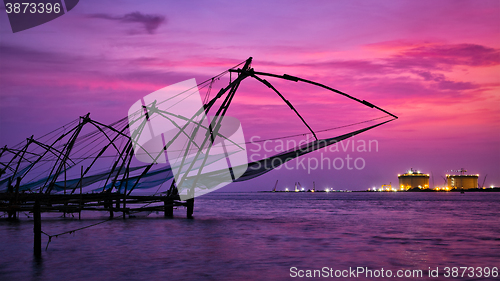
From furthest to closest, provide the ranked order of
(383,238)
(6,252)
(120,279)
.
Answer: (383,238), (6,252), (120,279)

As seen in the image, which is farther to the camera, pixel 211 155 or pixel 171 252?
pixel 211 155

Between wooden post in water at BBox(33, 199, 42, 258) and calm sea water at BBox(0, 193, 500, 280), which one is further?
wooden post in water at BBox(33, 199, 42, 258)

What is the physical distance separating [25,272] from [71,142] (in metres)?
13.1

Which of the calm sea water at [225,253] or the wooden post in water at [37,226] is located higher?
the wooden post in water at [37,226]

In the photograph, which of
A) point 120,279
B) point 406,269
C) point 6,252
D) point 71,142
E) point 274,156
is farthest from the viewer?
point 71,142

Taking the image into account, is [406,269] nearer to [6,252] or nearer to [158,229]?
[6,252]

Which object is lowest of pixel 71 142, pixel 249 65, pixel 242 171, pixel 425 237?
pixel 425 237

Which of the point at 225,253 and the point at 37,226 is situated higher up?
the point at 37,226

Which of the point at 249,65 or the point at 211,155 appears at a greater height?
the point at 249,65

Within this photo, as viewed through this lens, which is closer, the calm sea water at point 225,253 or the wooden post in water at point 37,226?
the calm sea water at point 225,253

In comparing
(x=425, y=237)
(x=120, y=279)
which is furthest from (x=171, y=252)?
(x=425, y=237)

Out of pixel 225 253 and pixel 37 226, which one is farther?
pixel 225 253

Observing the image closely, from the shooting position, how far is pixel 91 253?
1311cm

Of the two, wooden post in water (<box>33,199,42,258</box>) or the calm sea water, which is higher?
wooden post in water (<box>33,199,42,258</box>)
